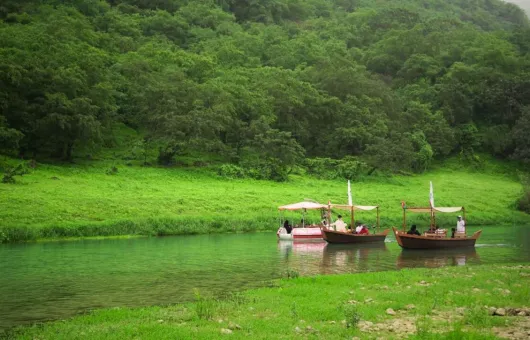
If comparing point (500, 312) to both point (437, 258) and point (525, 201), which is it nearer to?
point (437, 258)

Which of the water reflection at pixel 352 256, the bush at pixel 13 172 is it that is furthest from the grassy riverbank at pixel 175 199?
the water reflection at pixel 352 256

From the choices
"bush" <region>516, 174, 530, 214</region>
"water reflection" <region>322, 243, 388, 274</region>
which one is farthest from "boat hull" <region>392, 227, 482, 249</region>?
"bush" <region>516, 174, 530, 214</region>

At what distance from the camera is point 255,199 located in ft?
191

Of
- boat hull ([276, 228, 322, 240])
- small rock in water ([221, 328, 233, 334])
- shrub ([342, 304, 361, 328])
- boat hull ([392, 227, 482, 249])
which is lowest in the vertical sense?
boat hull ([276, 228, 322, 240])

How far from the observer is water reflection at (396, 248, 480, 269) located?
3083 centimetres

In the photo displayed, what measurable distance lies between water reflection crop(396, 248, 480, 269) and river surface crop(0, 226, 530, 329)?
0.06 m

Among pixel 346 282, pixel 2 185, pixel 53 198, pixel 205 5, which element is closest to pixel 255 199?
pixel 53 198

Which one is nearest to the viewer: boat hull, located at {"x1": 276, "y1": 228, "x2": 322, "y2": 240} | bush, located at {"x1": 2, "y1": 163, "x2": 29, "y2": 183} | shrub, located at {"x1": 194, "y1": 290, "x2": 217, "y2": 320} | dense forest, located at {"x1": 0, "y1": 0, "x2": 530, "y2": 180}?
shrub, located at {"x1": 194, "y1": 290, "x2": 217, "y2": 320}

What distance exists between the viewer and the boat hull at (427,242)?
37.8 m

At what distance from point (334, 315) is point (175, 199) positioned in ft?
132

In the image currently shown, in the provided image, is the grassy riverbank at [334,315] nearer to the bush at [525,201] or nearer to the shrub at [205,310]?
the shrub at [205,310]

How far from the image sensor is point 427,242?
125ft

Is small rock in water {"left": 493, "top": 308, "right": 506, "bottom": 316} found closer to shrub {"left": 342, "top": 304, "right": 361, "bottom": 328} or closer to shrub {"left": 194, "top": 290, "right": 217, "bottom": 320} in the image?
shrub {"left": 342, "top": 304, "right": 361, "bottom": 328}

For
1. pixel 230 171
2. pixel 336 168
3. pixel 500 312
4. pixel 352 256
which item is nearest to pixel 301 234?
pixel 352 256
